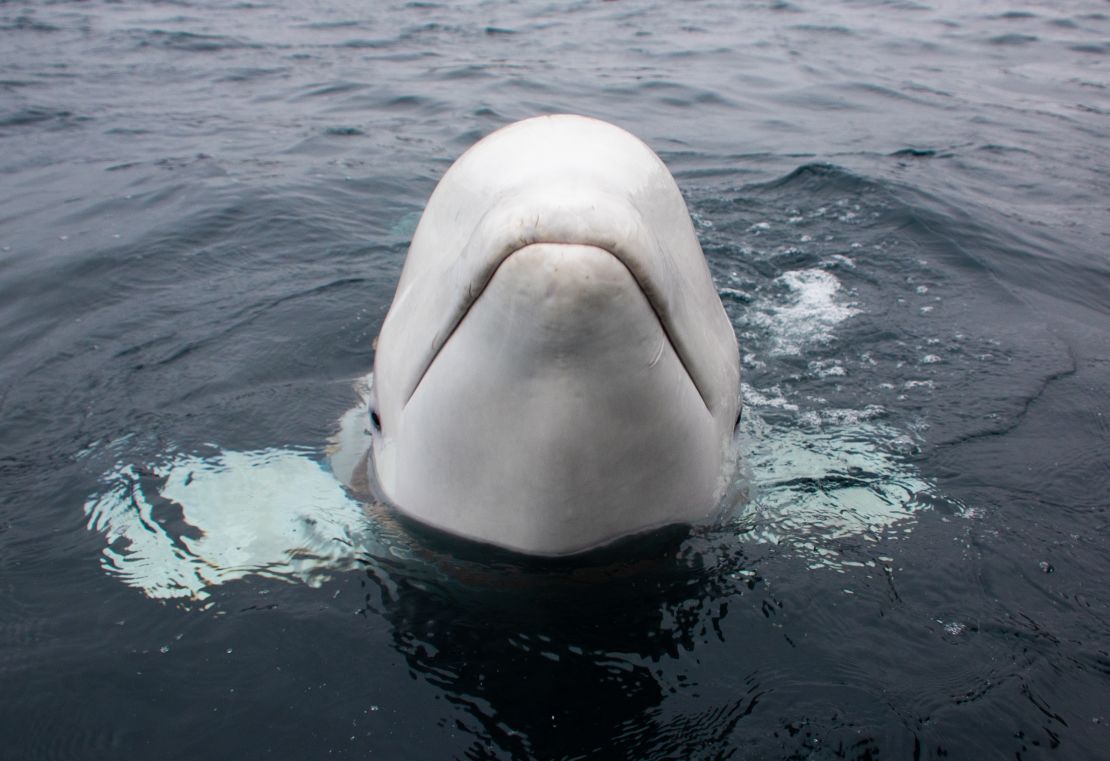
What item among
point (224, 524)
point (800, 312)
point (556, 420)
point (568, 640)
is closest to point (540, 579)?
point (568, 640)

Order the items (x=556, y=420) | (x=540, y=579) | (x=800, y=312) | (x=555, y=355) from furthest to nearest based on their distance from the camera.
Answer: (x=800, y=312), (x=540, y=579), (x=556, y=420), (x=555, y=355)

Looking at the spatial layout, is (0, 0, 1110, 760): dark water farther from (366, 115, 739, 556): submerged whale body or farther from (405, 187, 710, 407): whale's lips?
(405, 187, 710, 407): whale's lips

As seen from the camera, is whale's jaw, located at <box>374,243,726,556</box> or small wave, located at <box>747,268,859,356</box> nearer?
whale's jaw, located at <box>374,243,726,556</box>

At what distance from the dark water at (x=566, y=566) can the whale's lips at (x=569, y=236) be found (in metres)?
1.36

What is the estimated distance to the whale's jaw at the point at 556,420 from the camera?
2.84 metres

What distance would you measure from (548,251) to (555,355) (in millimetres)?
338

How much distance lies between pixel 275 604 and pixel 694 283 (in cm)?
223

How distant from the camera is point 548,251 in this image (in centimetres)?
276

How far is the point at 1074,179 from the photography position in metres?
12.0

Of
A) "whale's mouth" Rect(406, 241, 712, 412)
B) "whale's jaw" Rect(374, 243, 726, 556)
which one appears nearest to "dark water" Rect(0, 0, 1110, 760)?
"whale's jaw" Rect(374, 243, 726, 556)

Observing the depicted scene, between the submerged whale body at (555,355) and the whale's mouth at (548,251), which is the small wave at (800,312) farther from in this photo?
the whale's mouth at (548,251)

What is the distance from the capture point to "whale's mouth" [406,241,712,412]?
278cm

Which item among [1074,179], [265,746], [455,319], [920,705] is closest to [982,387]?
[920,705]

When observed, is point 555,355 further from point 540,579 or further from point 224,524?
point 224,524
